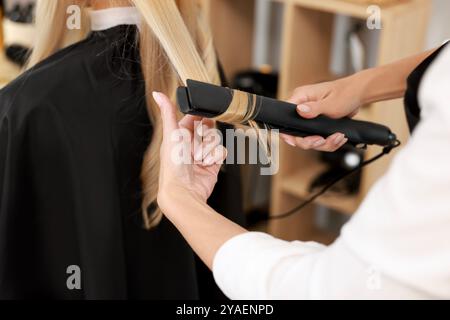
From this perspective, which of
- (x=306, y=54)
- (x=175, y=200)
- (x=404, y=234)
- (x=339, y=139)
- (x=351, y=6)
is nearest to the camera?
(x=404, y=234)

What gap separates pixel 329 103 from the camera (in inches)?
38.9

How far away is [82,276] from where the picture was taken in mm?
1189

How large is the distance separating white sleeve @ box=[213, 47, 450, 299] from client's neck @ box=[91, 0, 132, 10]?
592 mm

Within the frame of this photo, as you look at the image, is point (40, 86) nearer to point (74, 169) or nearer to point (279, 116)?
point (74, 169)

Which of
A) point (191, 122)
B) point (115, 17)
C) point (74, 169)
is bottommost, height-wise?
point (74, 169)

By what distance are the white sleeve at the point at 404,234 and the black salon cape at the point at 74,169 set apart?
0.53 metres

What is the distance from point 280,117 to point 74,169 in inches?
15.5

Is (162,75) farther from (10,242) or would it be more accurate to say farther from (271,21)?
(271,21)

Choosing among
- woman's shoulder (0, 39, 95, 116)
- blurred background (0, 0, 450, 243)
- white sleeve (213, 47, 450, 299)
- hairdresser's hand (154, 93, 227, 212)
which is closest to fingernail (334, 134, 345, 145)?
hairdresser's hand (154, 93, 227, 212)

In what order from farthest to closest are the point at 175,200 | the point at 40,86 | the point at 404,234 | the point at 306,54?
1. the point at 306,54
2. the point at 40,86
3. the point at 175,200
4. the point at 404,234

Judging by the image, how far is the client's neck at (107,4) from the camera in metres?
1.11

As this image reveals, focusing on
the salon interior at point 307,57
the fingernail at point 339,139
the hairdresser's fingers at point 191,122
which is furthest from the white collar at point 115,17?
the salon interior at point 307,57

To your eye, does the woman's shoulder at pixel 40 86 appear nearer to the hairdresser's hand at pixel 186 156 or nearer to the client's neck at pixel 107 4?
the client's neck at pixel 107 4

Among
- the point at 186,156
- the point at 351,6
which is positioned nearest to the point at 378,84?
the point at 186,156
